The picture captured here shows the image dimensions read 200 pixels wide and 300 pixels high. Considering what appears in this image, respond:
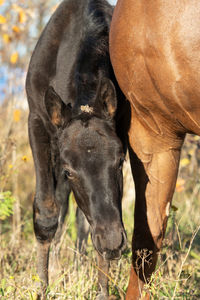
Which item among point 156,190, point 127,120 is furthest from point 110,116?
point 156,190

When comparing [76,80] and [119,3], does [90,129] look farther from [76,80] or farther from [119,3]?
[119,3]

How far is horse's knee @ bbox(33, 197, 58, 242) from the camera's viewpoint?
367 cm

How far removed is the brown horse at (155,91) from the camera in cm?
229

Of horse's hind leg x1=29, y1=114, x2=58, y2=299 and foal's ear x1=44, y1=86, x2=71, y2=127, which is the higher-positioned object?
foal's ear x1=44, y1=86, x2=71, y2=127

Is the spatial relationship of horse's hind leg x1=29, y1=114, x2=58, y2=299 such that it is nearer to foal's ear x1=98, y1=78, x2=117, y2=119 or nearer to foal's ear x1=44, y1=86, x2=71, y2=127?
foal's ear x1=44, y1=86, x2=71, y2=127

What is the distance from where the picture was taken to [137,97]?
2771mm

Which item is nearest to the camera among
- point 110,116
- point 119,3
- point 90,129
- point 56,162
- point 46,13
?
point 119,3

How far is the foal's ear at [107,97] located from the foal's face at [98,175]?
0.42 feet

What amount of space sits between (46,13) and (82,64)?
4.45m

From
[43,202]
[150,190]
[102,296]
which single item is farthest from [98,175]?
[102,296]

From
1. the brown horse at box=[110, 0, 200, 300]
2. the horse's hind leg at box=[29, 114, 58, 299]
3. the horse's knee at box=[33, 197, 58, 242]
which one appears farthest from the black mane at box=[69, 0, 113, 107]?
the horse's knee at box=[33, 197, 58, 242]

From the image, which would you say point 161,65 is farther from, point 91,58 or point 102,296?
point 102,296

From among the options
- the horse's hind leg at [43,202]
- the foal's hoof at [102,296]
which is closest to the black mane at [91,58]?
the horse's hind leg at [43,202]

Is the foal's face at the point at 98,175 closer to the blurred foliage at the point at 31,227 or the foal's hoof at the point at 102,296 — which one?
the blurred foliage at the point at 31,227
